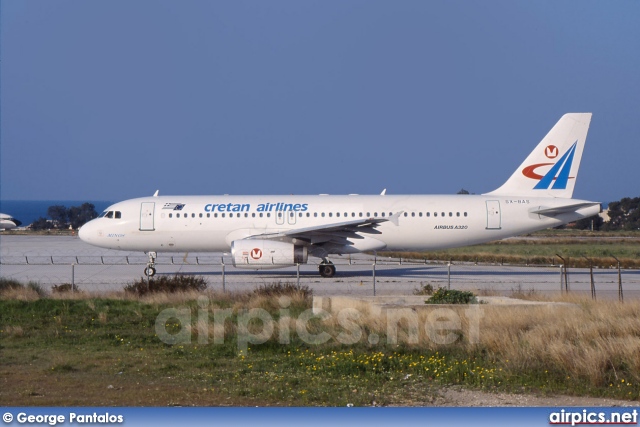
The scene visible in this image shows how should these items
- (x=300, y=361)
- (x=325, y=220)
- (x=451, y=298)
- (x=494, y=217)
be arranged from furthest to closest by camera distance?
(x=325, y=220) < (x=494, y=217) < (x=451, y=298) < (x=300, y=361)

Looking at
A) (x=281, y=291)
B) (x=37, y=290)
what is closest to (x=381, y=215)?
(x=281, y=291)

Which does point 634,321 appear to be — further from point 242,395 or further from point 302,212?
point 302,212

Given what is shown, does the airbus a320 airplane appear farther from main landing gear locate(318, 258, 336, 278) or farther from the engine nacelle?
the engine nacelle

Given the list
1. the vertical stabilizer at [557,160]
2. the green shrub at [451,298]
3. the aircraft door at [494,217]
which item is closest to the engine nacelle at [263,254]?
the aircraft door at [494,217]

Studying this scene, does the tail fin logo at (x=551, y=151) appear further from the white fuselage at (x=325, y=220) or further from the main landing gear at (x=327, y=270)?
the main landing gear at (x=327, y=270)

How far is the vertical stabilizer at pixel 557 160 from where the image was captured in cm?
2959

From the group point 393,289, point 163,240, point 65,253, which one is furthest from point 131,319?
point 65,253

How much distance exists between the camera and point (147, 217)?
29562 mm

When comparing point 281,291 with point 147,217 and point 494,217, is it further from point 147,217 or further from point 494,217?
point 494,217

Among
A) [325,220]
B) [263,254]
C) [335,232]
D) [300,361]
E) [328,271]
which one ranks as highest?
[325,220]

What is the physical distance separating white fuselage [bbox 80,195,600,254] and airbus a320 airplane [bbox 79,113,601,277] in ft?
0.12

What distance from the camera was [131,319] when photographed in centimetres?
1661

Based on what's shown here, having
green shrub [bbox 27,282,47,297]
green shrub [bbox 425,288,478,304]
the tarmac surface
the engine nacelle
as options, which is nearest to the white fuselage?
the tarmac surface

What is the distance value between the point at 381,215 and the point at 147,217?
8.62 meters
